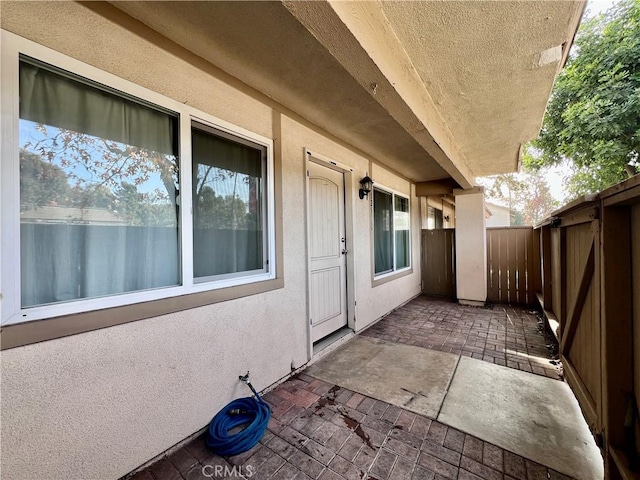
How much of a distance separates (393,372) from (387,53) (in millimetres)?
2746

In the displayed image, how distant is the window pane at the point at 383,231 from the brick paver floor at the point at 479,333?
3.05 feet

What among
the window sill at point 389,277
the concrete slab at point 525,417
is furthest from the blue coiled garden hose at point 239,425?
the window sill at point 389,277

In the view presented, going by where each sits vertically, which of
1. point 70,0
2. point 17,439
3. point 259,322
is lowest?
point 17,439

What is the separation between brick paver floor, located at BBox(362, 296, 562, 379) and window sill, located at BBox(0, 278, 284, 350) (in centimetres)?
254

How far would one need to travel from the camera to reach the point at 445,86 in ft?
7.45

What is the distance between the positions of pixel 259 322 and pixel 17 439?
139 centimetres

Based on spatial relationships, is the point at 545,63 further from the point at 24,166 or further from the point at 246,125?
the point at 24,166

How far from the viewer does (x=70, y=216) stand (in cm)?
137

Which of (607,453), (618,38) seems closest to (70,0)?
(607,453)

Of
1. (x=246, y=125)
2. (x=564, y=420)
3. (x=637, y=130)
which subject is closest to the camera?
(x=564, y=420)

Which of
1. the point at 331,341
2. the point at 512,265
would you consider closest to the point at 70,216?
the point at 331,341

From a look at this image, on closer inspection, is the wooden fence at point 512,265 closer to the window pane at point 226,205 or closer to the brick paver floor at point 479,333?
the brick paver floor at point 479,333

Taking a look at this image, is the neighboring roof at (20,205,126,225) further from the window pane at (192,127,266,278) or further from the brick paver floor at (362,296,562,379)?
the brick paver floor at (362,296,562,379)

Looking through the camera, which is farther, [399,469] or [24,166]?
[399,469]
